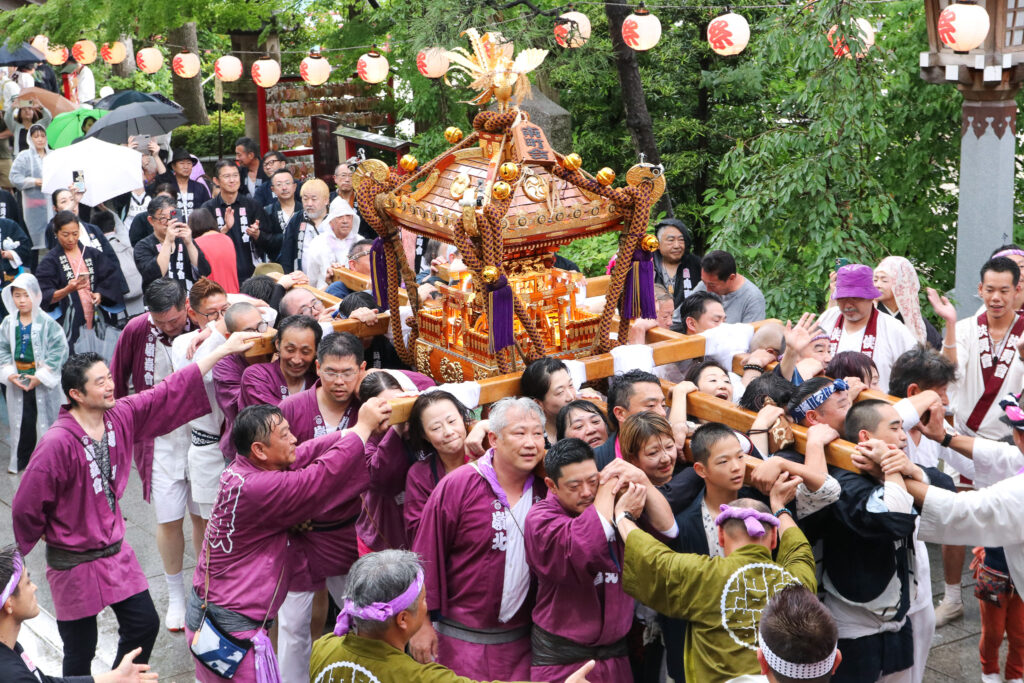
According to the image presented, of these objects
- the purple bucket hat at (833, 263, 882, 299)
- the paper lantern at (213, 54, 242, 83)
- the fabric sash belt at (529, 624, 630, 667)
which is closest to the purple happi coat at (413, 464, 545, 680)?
the fabric sash belt at (529, 624, 630, 667)

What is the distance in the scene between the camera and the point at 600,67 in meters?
11.8

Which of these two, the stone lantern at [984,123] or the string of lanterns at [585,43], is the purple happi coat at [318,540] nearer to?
the string of lanterns at [585,43]

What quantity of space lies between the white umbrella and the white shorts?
13.7 ft

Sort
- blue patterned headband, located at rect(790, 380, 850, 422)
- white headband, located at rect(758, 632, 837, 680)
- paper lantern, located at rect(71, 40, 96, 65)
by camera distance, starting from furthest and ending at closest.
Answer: paper lantern, located at rect(71, 40, 96, 65) < blue patterned headband, located at rect(790, 380, 850, 422) < white headband, located at rect(758, 632, 837, 680)

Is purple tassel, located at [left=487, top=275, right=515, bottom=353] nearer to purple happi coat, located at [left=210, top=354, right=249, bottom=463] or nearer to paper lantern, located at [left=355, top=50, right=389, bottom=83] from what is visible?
purple happi coat, located at [left=210, top=354, right=249, bottom=463]

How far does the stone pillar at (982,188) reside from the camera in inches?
328

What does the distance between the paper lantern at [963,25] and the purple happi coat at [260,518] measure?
501cm

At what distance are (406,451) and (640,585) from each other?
143 centimetres

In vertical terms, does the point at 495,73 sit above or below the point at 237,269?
above

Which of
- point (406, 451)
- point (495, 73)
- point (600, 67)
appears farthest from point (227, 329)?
point (600, 67)

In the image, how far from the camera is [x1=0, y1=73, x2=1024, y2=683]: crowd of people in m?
3.80

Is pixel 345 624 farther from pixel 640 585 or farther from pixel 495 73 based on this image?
pixel 495 73

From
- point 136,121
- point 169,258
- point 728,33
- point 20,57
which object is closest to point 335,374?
point 169,258

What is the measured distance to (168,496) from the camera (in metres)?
6.27
